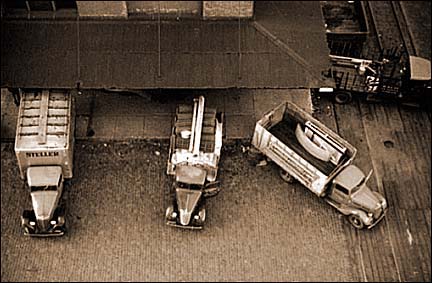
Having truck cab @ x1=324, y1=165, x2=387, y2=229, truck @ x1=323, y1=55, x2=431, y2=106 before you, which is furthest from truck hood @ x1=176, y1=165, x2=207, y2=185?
truck @ x1=323, y1=55, x2=431, y2=106

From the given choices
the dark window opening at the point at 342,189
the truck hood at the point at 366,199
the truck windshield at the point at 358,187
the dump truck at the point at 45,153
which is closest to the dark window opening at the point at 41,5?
the dump truck at the point at 45,153

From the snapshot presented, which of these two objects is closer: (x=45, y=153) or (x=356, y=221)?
(x=45, y=153)

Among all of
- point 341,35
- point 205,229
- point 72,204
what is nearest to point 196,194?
point 205,229

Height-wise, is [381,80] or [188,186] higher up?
[381,80]

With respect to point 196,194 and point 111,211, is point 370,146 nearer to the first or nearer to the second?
point 196,194

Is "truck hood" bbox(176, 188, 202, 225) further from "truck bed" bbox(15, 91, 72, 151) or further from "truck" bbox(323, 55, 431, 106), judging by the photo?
"truck" bbox(323, 55, 431, 106)

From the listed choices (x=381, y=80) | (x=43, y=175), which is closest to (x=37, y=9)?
(x=43, y=175)

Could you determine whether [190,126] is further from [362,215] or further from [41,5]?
[41,5]
